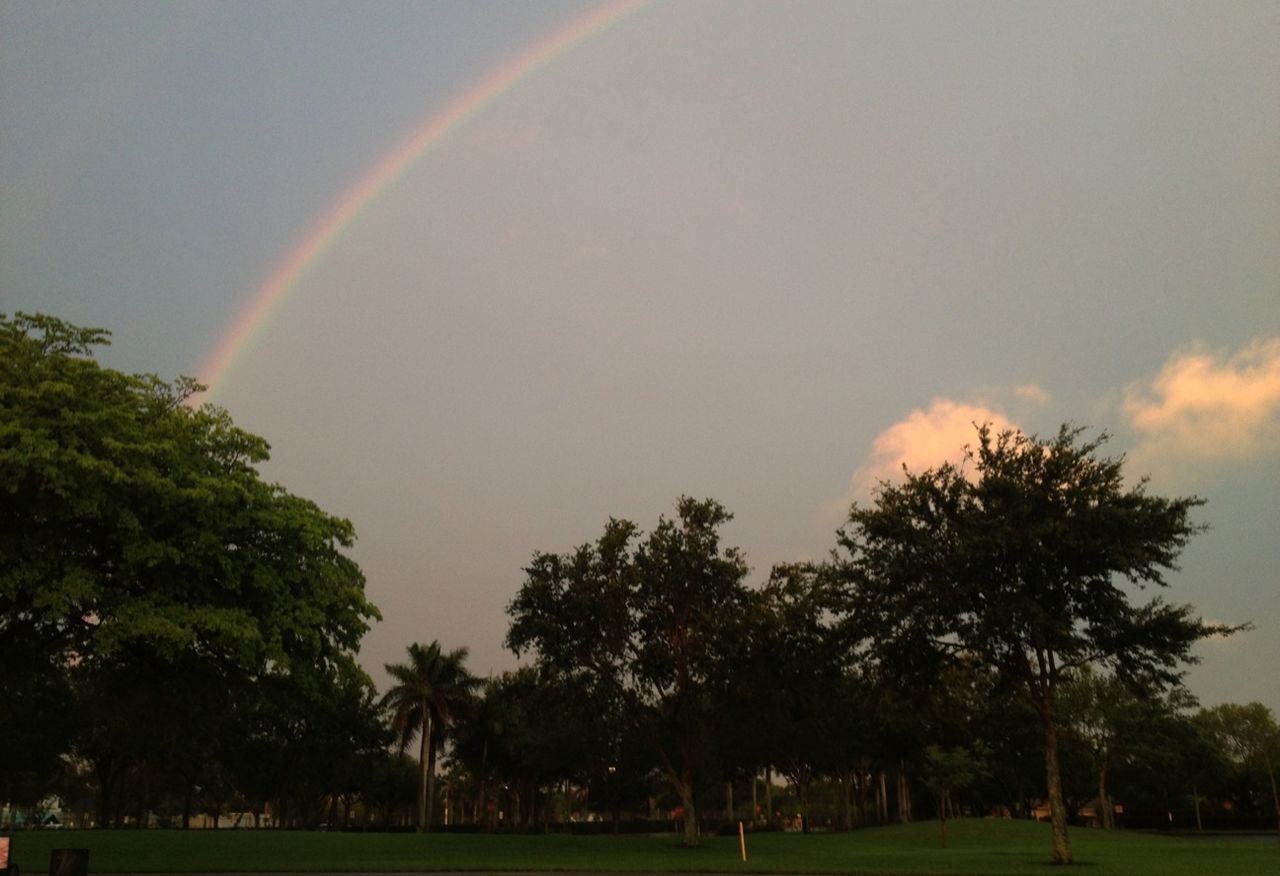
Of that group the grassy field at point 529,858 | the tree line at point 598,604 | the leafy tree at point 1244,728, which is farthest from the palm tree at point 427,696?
the leafy tree at point 1244,728

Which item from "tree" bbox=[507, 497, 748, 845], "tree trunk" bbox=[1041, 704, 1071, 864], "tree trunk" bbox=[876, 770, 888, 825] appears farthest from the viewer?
"tree trunk" bbox=[876, 770, 888, 825]

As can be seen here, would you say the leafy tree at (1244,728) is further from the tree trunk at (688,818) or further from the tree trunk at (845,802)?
the tree trunk at (688,818)

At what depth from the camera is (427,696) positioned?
89.5 m

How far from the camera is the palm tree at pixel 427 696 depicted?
8981 cm

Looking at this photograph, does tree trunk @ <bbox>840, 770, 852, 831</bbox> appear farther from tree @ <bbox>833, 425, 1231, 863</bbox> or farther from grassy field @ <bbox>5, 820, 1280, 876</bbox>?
tree @ <bbox>833, 425, 1231, 863</bbox>

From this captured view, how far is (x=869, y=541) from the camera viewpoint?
4038 cm

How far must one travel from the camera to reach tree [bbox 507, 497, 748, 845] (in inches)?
2014

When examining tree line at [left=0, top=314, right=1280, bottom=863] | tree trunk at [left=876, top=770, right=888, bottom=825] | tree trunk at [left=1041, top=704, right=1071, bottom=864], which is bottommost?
tree trunk at [left=876, top=770, right=888, bottom=825]

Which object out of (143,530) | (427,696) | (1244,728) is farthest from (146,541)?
(1244,728)

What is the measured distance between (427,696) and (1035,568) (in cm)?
6482

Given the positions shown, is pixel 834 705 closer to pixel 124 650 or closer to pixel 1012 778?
pixel 124 650

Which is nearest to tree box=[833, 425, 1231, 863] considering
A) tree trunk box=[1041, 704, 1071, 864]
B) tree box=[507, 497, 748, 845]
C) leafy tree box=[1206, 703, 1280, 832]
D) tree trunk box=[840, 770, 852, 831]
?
tree trunk box=[1041, 704, 1071, 864]

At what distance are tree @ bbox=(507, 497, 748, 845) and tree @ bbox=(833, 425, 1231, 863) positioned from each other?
13364mm

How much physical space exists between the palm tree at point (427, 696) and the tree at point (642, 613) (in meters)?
41.0
